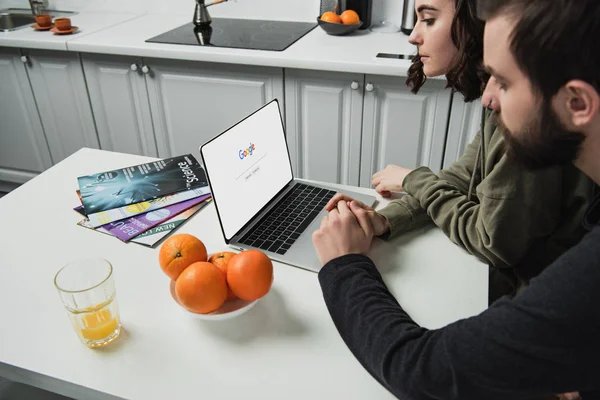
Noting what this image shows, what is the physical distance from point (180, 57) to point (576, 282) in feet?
6.23

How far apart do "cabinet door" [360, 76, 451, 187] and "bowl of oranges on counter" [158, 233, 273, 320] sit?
1382 mm

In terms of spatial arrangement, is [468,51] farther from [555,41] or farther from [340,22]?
[340,22]

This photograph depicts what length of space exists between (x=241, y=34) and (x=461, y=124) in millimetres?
1095

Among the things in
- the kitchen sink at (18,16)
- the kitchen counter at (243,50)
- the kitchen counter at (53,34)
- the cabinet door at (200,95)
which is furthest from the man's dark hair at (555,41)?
the kitchen sink at (18,16)

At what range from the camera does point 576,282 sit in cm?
56

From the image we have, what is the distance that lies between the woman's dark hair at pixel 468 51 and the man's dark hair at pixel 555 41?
0.46 metres

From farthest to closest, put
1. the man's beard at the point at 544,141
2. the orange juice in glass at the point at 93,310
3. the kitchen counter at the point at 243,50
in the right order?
the kitchen counter at the point at 243,50 < the orange juice in glass at the point at 93,310 < the man's beard at the point at 544,141

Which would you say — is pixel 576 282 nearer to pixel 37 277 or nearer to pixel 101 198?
pixel 37 277

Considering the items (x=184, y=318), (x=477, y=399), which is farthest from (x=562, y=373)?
(x=184, y=318)

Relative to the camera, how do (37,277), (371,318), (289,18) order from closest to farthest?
(371,318), (37,277), (289,18)

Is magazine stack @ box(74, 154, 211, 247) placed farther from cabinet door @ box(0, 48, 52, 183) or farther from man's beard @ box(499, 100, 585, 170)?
cabinet door @ box(0, 48, 52, 183)

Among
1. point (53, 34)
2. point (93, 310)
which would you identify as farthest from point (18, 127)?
point (93, 310)

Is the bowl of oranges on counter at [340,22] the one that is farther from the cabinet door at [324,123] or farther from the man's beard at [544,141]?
the man's beard at [544,141]

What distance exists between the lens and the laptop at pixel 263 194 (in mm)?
964
